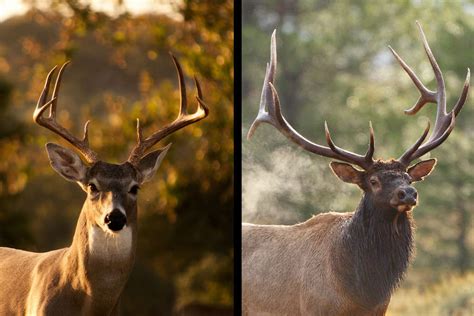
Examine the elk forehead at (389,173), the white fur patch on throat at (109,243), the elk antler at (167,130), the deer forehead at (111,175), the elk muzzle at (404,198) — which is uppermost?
the elk antler at (167,130)

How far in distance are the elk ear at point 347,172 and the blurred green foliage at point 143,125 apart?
165cm

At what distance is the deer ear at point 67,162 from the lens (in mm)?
4926

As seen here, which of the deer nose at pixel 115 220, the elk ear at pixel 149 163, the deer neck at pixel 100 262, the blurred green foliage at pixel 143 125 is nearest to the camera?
the deer nose at pixel 115 220

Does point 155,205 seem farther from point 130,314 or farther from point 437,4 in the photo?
point 437,4

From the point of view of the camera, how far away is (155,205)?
692 cm

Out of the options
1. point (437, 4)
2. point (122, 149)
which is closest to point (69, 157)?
point (122, 149)

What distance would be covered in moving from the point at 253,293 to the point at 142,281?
4.43ft

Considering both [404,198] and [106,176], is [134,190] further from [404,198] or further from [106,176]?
[404,198]

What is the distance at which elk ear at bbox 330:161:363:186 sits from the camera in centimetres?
525

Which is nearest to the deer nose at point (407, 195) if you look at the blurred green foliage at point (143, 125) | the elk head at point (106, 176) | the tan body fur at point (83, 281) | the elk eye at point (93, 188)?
the elk head at point (106, 176)

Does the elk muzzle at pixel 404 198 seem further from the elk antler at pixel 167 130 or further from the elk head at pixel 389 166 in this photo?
the elk antler at pixel 167 130

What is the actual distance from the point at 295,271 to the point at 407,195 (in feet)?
2.38

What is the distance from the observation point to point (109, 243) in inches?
188

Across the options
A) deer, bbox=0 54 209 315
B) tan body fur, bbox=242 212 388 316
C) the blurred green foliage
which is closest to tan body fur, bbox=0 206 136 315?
deer, bbox=0 54 209 315
